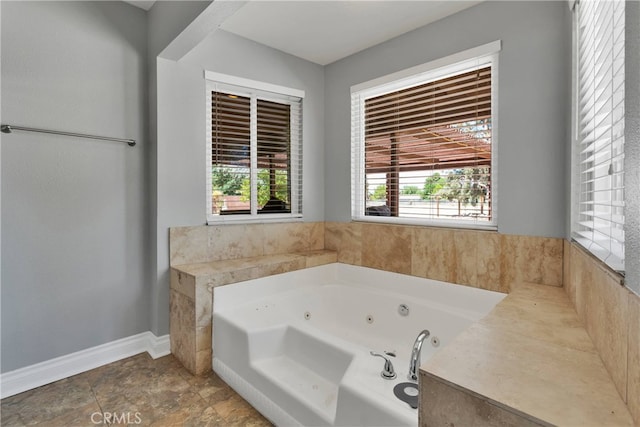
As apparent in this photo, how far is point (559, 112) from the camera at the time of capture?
6.41ft

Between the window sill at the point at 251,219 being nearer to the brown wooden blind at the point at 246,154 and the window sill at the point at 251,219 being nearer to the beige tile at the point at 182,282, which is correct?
the brown wooden blind at the point at 246,154

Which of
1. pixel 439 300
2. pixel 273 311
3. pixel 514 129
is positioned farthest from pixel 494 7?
pixel 273 311

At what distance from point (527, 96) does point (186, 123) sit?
241cm

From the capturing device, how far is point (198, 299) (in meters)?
2.15

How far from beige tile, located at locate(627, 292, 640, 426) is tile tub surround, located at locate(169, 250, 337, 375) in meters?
2.05

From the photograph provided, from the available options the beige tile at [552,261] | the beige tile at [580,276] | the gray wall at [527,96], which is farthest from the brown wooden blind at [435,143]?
the beige tile at [580,276]

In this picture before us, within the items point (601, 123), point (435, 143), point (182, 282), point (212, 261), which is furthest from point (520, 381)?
point (212, 261)

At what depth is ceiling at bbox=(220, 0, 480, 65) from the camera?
7.63ft

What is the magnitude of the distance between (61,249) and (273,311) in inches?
57.5

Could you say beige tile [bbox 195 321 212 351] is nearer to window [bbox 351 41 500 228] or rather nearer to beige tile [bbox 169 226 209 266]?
beige tile [bbox 169 226 209 266]

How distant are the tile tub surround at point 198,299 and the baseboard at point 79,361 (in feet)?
0.60

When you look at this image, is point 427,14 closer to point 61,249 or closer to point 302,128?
point 302,128

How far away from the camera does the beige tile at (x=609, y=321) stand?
0.83 meters

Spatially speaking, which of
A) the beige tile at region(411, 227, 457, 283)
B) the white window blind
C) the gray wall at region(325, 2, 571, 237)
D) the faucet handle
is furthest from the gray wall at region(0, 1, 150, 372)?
the white window blind
